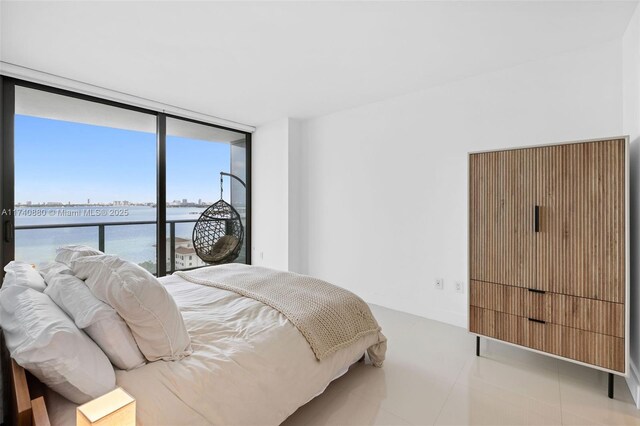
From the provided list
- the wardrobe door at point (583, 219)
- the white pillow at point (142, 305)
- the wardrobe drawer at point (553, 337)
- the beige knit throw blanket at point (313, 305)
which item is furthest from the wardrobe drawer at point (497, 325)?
the white pillow at point (142, 305)

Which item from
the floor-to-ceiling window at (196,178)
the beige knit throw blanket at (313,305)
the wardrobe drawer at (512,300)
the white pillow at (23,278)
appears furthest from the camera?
the floor-to-ceiling window at (196,178)

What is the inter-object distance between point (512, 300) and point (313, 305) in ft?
4.86

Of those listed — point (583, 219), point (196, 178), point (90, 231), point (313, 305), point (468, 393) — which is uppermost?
point (196, 178)

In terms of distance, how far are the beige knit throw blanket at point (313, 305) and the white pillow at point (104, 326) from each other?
0.79 metres

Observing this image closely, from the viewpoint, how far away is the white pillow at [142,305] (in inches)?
48.7

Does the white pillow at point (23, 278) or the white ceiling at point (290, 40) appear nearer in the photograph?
the white pillow at point (23, 278)

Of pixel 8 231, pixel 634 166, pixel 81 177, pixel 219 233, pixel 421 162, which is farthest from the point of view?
pixel 219 233

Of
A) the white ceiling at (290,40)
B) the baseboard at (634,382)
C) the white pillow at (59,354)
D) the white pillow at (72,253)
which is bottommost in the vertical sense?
the baseboard at (634,382)

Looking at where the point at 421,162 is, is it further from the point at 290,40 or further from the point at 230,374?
the point at 230,374

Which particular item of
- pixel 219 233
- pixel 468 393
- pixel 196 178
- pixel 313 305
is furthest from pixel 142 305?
pixel 196 178

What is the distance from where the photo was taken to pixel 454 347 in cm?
255

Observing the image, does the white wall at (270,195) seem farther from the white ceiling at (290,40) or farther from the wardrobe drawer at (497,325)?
the wardrobe drawer at (497,325)

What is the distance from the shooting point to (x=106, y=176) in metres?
3.69

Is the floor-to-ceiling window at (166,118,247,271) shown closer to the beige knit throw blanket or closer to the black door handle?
the black door handle
